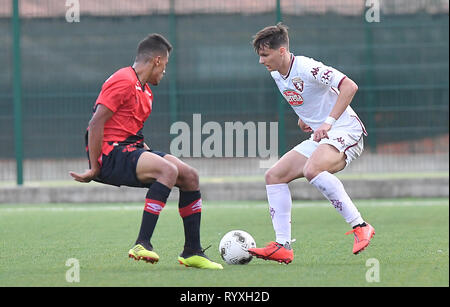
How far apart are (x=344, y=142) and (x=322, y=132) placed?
Result: 41cm

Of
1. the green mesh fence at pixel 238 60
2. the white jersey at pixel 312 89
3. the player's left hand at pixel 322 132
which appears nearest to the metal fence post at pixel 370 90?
the green mesh fence at pixel 238 60

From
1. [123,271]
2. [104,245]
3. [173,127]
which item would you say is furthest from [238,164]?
[123,271]

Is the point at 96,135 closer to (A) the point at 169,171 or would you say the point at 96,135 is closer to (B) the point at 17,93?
(A) the point at 169,171

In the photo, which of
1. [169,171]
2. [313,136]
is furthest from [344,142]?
[169,171]

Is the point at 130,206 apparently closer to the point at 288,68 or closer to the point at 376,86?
the point at 376,86

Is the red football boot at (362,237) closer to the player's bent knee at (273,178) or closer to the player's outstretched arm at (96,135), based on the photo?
the player's bent knee at (273,178)

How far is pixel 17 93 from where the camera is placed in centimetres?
1372

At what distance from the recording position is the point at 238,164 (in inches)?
526

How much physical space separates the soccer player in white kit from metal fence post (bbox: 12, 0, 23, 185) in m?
7.18

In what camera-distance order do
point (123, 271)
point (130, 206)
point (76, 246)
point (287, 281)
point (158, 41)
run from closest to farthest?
point (287, 281), point (123, 271), point (158, 41), point (76, 246), point (130, 206)

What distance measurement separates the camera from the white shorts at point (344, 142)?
7.29 metres

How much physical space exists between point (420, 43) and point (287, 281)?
27.8ft

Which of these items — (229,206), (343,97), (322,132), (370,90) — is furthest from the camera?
(370,90)

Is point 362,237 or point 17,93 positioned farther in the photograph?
point 17,93
